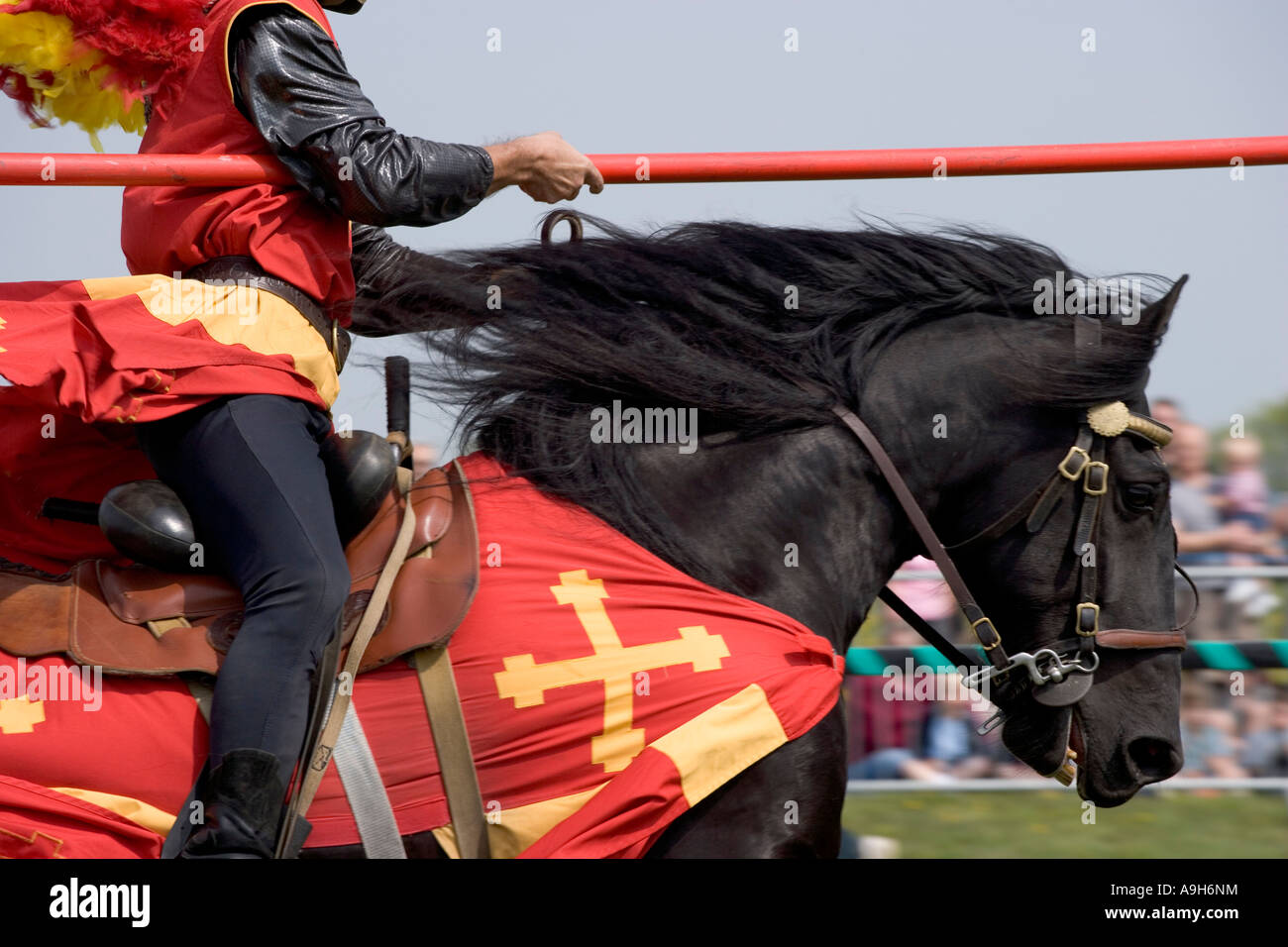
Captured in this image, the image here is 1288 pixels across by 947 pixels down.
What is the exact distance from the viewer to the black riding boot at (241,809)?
2.27 m

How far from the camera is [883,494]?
2857 mm

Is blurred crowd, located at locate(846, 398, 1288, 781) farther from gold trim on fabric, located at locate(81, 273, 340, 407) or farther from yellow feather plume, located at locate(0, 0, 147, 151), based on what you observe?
yellow feather plume, located at locate(0, 0, 147, 151)

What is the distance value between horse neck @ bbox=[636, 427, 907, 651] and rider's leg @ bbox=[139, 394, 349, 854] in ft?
2.43

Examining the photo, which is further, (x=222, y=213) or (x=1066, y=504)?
(x=1066, y=504)

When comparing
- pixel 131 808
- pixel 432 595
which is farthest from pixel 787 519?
pixel 131 808

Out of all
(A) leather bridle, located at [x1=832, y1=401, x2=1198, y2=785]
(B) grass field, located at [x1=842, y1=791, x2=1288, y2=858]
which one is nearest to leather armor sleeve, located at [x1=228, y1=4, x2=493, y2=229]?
(A) leather bridle, located at [x1=832, y1=401, x2=1198, y2=785]

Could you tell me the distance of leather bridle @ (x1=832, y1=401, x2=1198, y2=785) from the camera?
9.30 ft

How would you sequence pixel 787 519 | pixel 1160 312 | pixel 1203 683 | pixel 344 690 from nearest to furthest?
1. pixel 344 690
2. pixel 787 519
3. pixel 1160 312
4. pixel 1203 683

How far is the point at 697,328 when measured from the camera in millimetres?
2951

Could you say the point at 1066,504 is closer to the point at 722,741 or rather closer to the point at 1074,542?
the point at 1074,542

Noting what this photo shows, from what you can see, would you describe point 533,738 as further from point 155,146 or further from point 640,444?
point 155,146

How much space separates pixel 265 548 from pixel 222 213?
671mm

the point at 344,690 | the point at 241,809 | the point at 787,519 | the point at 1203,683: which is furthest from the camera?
the point at 1203,683

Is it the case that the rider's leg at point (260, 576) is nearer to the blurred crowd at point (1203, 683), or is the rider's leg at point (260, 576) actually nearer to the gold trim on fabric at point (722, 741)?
the gold trim on fabric at point (722, 741)
